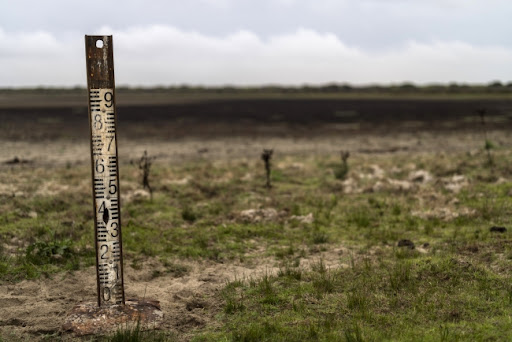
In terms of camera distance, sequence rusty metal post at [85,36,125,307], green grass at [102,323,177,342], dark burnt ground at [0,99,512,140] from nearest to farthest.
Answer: green grass at [102,323,177,342] < rusty metal post at [85,36,125,307] < dark burnt ground at [0,99,512,140]

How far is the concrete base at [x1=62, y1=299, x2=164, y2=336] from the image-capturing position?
16.3ft

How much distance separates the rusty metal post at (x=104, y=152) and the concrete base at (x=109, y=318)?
0.39m

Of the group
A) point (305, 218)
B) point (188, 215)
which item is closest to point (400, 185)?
point (305, 218)

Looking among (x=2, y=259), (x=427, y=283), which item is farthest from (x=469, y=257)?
(x=2, y=259)

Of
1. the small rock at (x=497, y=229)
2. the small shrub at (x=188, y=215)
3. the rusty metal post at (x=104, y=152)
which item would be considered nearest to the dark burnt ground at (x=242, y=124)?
the small shrub at (x=188, y=215)

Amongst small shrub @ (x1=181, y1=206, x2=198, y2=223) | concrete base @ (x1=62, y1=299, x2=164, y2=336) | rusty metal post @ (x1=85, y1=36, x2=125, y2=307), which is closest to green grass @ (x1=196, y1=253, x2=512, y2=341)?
concrete base @ (x1=62, y1=299, x2=164, y2=336)

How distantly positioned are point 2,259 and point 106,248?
2.94 m

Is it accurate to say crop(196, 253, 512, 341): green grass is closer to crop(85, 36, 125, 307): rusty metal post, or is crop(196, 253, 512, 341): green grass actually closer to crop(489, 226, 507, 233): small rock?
crop(85, 36, 125, 307): rusty metal post

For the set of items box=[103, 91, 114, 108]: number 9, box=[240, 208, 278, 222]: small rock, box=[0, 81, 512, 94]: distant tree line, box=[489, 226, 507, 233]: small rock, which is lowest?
box=[240, 208, 278, 222]: small rock

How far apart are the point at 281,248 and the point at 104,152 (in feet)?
13.1

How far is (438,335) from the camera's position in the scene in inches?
181

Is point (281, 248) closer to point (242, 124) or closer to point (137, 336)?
point (137, 336)

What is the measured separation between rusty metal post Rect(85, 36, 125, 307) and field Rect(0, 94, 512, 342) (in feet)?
3.18

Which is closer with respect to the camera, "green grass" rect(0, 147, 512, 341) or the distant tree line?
"green grass" rect(0, 147, 512, 341)
